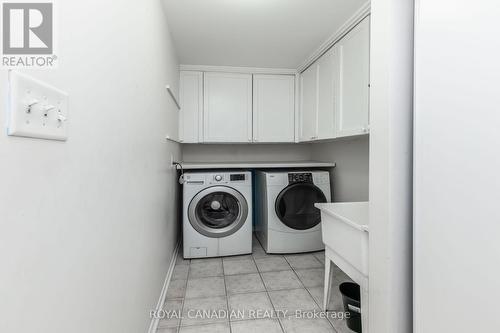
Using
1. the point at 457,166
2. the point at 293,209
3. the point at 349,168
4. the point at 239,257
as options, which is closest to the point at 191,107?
the point at 293,209

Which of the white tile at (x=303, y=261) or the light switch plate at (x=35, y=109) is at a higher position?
the light switch plate at (x=35, y=109)

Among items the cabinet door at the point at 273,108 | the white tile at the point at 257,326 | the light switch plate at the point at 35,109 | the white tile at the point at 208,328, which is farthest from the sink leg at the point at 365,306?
the cabinet door at the point at 273,108

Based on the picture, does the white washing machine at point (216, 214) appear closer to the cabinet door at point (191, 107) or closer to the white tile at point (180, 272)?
the white tile at point (180, 272)

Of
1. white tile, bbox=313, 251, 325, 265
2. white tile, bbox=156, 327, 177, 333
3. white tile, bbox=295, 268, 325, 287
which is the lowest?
white tile, bbox=156, 327, 177, 333

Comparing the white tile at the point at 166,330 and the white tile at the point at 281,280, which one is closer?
the white tile at the point at 166,330

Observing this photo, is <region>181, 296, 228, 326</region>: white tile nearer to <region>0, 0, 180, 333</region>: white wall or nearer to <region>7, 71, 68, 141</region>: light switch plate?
<region>0, 0, 180, 333</region>: white wall

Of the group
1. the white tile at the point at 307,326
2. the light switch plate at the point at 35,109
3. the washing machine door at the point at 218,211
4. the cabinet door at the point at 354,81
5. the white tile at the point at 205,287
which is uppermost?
the cabinet door at the point at 354,81

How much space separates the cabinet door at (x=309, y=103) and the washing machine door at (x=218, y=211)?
3.50 ft

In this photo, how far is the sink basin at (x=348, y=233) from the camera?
122 cm

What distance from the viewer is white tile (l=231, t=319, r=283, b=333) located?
5.02ft

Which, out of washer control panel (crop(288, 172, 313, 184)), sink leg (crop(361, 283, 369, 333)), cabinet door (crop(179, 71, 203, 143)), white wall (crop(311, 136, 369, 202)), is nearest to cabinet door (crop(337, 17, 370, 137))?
white wall (crop(311, 136, 369, 202))

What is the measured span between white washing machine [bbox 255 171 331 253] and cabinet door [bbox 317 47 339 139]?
0.51 m

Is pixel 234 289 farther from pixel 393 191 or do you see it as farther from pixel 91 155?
pixel 91 155

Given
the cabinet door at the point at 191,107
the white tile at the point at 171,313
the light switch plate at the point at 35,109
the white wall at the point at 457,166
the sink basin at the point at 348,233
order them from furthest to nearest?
1. the cabinet door at the point at 191,107
2. the white tile at the point at 171,313
3. the sink basin at the point at 348,233
4. the white wall at the point at 457,166
5. the light switch plate at the point at 35,109
